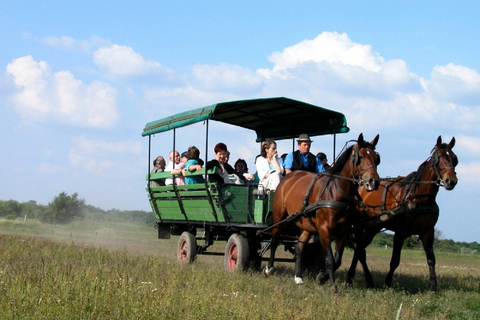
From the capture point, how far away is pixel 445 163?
32.0 feet

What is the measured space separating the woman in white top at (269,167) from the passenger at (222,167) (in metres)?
0.47

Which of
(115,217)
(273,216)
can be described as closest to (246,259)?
(273,216)

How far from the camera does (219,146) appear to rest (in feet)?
39.9

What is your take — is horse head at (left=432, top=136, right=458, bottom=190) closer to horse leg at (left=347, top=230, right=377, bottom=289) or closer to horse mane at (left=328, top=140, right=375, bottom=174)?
horse mane at (left=328, top=140, right=375, bottom=174)

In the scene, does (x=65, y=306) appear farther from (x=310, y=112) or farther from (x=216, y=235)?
(x=310, y=112)

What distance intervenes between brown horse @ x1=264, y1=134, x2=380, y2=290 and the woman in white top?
110cm

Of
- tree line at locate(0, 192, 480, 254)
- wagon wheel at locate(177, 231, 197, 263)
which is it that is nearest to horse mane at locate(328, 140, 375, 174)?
wagon wheel at locate(177, 231, 197, 263)

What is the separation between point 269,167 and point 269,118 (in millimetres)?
2101

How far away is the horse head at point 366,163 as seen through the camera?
894 centimetres

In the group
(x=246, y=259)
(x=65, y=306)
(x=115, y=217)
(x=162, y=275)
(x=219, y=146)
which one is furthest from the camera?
(x=115, y=217)

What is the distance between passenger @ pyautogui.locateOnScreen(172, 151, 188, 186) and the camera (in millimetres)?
12773

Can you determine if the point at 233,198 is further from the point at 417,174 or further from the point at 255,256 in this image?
the point at 417,174

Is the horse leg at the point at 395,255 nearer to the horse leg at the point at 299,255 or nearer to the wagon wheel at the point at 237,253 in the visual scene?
the horse leg at the point at 299,255

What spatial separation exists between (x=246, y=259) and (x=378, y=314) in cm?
438
